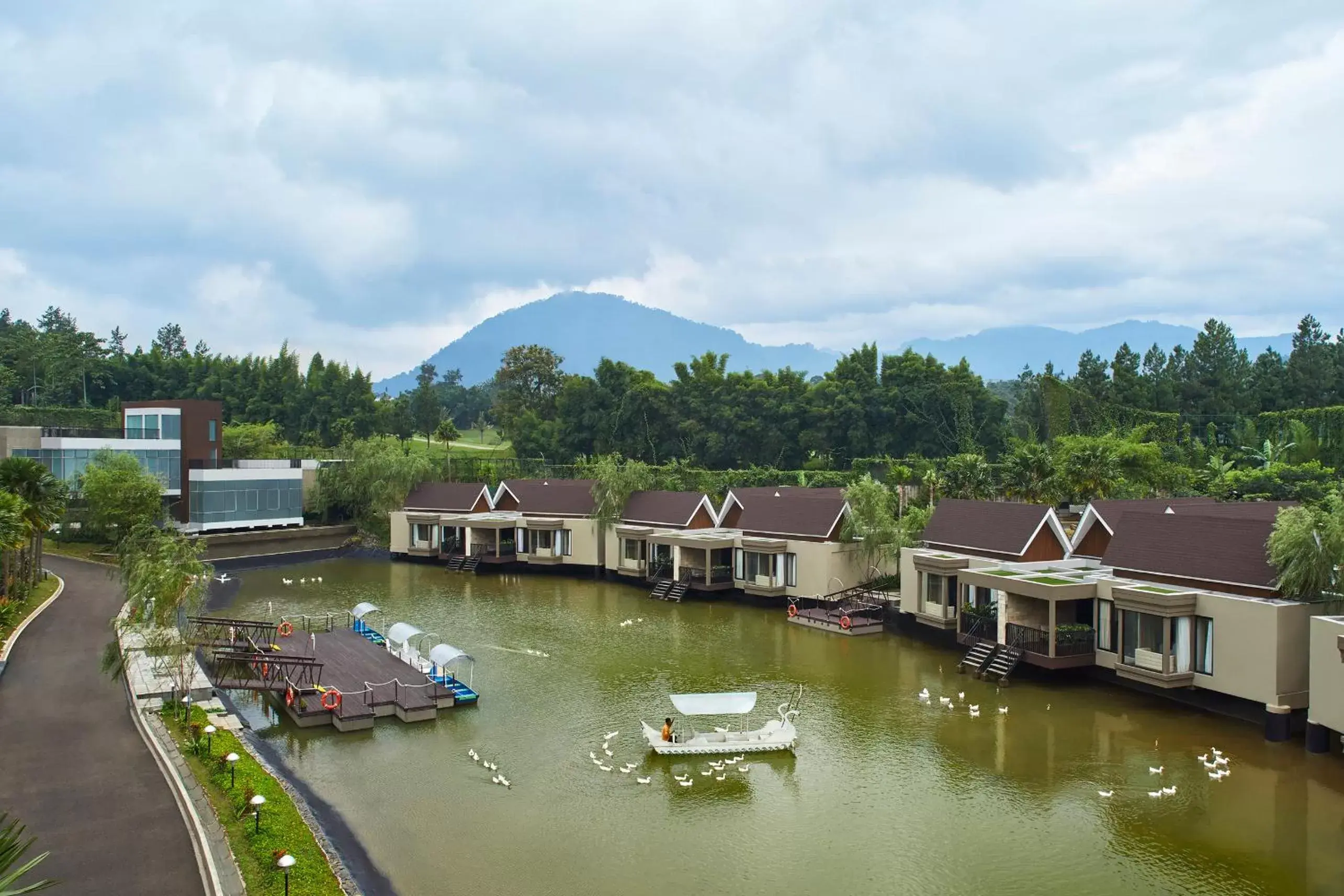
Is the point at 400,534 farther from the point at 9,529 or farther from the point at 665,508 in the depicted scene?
the point at 9,529

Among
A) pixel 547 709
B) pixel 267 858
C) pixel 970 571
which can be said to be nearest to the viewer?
pixel 267 858

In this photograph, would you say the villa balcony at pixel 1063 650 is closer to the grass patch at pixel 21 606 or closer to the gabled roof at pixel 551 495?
the gabled roof at pixel 551 495

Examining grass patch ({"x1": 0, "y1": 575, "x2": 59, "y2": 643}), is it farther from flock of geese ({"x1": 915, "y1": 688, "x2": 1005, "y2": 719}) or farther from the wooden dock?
flock of geese ({"x1": 915, "y1": 688, "x2": 1005, "y2": 719})

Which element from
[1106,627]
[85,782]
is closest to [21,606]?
[85,782]

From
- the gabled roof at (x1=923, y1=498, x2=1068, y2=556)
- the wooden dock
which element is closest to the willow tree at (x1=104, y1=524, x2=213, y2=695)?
the wooden dock

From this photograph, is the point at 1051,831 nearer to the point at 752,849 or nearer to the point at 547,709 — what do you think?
the point at 752,849

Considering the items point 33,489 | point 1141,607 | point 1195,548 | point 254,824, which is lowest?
point 254,824

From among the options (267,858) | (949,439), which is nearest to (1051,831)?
(267,858)
